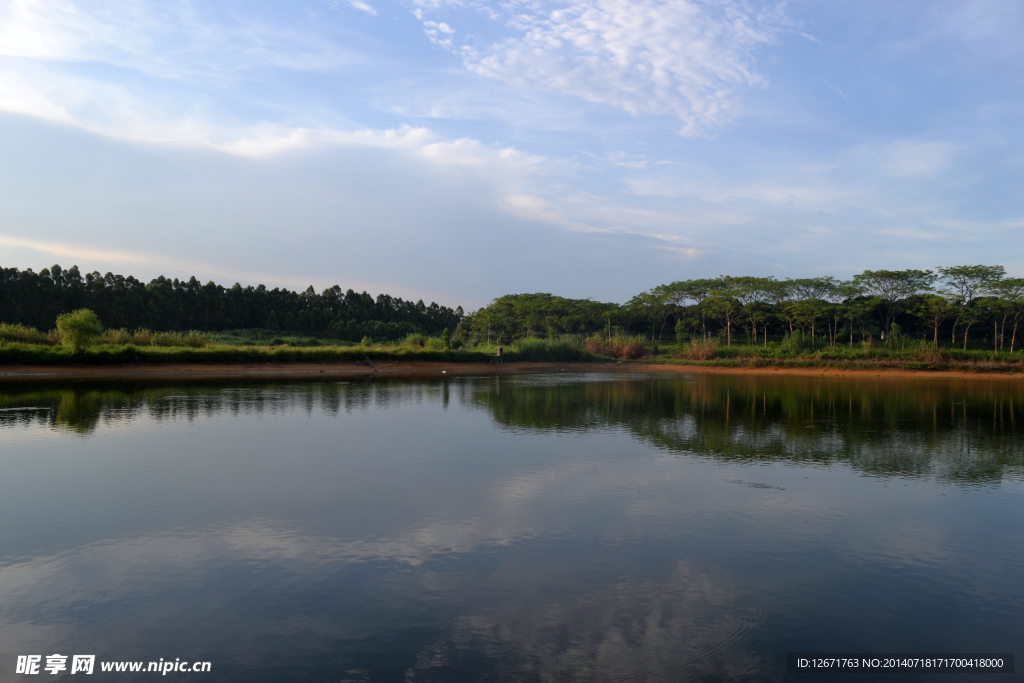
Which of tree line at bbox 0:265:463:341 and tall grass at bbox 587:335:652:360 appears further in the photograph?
tree line at bbox 0:265:463:341

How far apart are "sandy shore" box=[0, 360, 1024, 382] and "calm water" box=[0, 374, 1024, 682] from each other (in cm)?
1853

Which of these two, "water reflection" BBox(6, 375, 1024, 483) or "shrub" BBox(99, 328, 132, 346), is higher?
"shrub" BBox(99, 328, 132, 346)

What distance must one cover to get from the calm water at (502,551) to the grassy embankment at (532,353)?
20198mm

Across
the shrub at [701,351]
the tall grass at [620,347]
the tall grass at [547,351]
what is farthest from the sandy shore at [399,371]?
the tall grass at [620,347]

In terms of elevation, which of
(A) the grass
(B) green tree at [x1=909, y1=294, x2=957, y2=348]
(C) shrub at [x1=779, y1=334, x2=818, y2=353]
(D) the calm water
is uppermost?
(B) green tree at [x1=909, y1=294, x2=957, y2=348]

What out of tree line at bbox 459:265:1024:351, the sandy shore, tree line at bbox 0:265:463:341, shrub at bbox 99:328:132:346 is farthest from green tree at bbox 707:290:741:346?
shrub at bbox 99:328:132:346

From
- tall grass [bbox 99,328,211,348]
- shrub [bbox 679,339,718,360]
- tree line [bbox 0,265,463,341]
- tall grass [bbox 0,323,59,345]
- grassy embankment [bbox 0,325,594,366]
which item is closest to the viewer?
grassy embankment [bbox 0,325,594,366]

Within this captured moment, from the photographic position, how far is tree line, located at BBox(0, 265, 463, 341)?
56.4 m

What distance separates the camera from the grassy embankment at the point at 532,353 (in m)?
29.5

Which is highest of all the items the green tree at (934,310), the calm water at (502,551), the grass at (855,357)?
the green tree at (934,310)

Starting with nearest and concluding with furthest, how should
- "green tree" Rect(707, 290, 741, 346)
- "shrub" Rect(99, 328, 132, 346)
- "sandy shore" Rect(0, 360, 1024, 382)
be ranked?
"sandy shore" Rect(0, 360, 1024, 382) < "shrub" Rect(99, 328, 132, 346) < "green tree" Rect(707, 290, 741, 346)

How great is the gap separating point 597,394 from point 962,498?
1405 cm

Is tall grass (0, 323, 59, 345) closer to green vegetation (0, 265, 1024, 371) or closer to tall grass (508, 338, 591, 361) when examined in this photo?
green vegetation (0, 265, 1024, 371)

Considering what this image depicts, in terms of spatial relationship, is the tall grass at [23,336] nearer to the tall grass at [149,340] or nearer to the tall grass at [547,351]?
the tall grass at [149,340]
